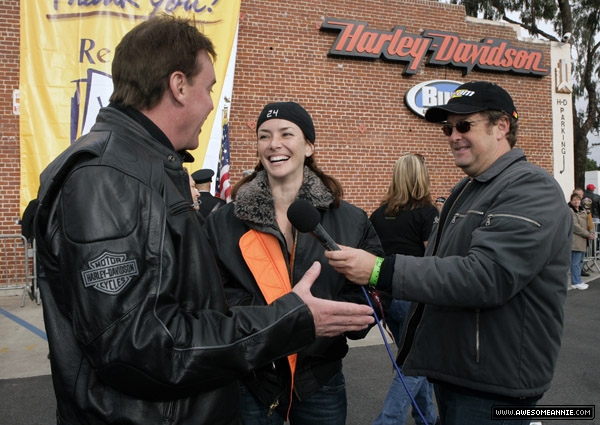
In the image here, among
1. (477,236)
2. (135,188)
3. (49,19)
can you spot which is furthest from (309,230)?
(49,19)

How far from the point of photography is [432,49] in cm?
1147

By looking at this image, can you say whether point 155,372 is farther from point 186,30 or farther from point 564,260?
point 564,260

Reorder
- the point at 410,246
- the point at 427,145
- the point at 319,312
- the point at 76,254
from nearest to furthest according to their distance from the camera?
the point at 76,254 < the point at 319,312 < the point at 410,246 < the point at 427,145

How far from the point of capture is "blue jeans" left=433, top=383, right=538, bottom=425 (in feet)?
6.89

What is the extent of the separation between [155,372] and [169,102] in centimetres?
82

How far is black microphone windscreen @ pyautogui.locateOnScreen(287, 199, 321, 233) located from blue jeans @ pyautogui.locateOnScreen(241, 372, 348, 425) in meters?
0.87

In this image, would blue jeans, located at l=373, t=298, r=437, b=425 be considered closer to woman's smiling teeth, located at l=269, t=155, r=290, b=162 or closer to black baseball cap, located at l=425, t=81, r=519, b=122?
woman's smiling teeth, located at l=269, t=155, r=290, b=162

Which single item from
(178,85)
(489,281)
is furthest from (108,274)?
(489,281)

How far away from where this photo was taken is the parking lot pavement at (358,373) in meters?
4.30

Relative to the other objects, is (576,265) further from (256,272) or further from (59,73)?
(59,73)

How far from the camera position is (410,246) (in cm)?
436

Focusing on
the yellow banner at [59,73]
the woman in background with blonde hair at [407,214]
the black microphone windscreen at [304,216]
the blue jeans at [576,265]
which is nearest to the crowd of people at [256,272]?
the black microphone windscreen at [304,216]

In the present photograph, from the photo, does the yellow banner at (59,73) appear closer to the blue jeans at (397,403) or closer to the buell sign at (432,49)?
the buell sign at (432,49)

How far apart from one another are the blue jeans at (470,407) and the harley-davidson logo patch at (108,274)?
5.22 ft
